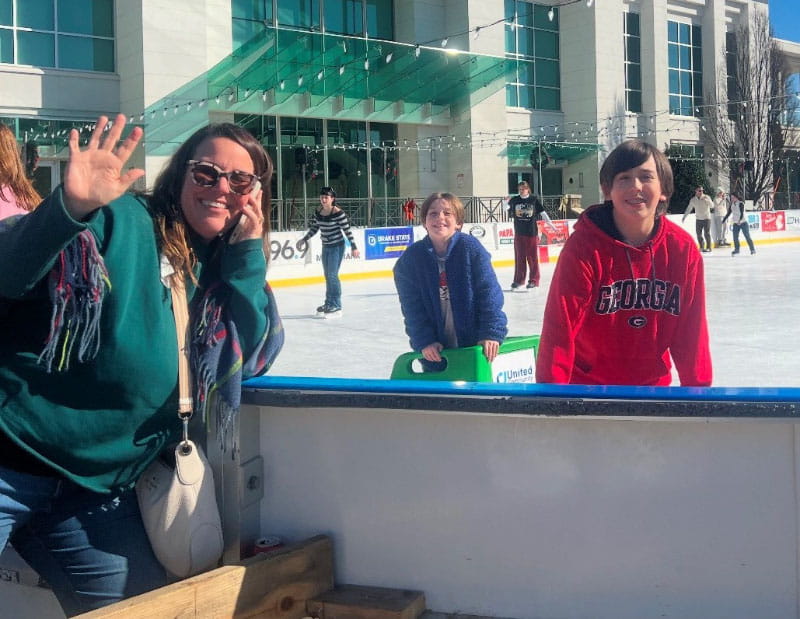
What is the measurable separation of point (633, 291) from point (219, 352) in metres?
1.18

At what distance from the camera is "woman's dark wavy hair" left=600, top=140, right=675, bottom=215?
2393 millimetres

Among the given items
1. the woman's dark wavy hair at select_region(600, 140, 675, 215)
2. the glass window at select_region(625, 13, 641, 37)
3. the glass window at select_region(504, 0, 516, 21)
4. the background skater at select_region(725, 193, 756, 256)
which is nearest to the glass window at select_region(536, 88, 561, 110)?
the glass window at select_region(504, 0, 516, 21)

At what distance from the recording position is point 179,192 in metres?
1.74

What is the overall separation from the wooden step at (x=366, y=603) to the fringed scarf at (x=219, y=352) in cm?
45

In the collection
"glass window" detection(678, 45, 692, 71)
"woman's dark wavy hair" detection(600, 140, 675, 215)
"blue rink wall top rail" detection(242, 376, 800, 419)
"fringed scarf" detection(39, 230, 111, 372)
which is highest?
"glass window" detection(678, 45, 692, 71)

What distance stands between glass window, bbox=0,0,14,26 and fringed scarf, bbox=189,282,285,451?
Result: 1983 cm

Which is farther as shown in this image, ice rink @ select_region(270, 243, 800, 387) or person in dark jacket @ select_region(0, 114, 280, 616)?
ice rink @ select_region(270, 243, 800, 387)

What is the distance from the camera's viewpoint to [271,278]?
13.7 meters

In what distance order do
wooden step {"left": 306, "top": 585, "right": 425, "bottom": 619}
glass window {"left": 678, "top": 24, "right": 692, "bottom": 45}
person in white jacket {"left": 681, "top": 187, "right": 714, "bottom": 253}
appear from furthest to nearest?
glass window {"left": 678, "top": 24, "right": 692, "bottom": 45} → person in white jacket {"left": 681, "top": 187, "right": 714, "bottom": 253} → wooden step {"left": 306, "top": 585, "right": 425, "bottom": 619}

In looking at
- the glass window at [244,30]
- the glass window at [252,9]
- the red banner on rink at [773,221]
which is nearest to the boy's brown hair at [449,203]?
the glass window at [244,30]

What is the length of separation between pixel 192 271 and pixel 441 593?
2.83 feet

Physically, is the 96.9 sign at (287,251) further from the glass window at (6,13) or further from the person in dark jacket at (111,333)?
the person in dark jacket at (111,333)

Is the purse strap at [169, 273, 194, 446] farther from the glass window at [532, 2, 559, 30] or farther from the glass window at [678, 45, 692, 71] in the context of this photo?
the glass window at [678, 45, 692, 71]

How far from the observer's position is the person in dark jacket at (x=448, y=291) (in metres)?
3.62
